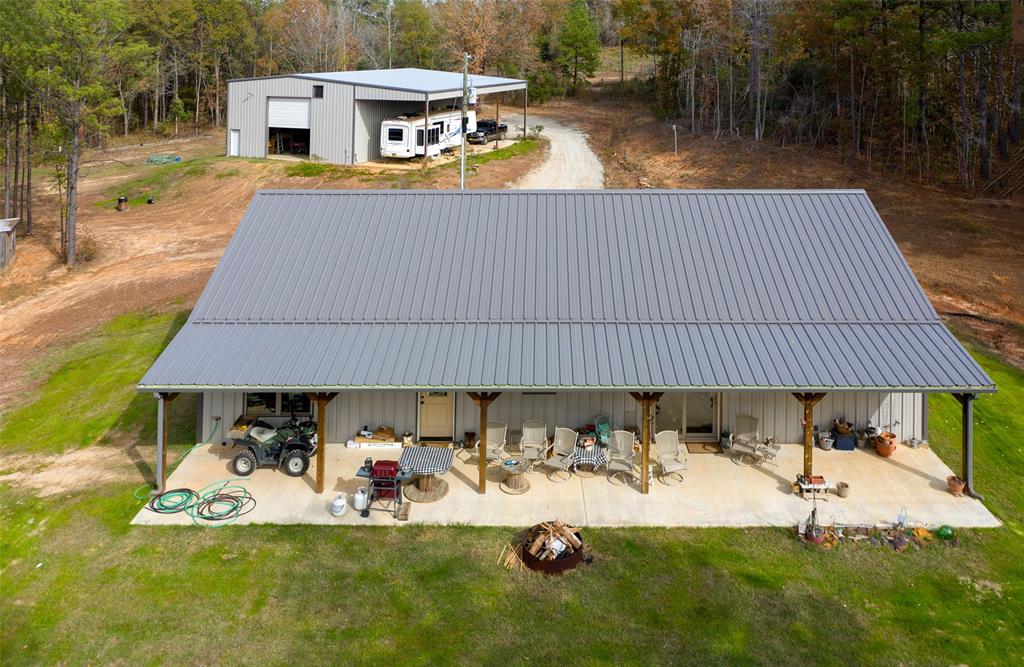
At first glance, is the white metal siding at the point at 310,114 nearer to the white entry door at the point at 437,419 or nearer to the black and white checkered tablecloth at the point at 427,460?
the white entry door at the point at 437,419

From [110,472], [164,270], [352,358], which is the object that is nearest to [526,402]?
[352,358]

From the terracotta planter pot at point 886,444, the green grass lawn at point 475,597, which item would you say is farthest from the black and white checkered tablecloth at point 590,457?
the terracotta planter pot at point 886,444

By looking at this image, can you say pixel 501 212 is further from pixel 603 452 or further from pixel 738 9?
pixel 738 9

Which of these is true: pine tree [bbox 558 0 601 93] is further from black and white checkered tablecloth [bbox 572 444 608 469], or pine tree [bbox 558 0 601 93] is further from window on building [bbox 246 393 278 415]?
black and white checkered tablecloth [bbox 572 444 608 469]

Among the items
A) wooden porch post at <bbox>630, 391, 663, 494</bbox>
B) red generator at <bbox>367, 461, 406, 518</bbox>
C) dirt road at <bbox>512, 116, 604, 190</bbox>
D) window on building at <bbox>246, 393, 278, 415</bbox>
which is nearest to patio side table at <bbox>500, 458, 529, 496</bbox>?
red generator at <bbox>367, 461, 406, 518</bbox>

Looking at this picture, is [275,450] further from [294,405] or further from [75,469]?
[75,469]

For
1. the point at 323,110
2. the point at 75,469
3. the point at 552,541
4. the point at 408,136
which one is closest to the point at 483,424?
the point at 552,541
